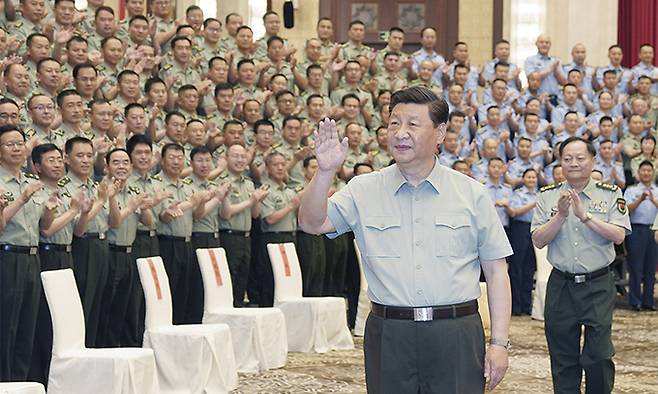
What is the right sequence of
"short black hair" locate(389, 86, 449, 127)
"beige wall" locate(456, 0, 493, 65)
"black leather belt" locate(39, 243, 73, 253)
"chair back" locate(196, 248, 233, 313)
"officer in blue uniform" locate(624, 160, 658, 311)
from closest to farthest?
1. "short black hair" locate(389, 86, 449, 127)
2. "black leather belt" locate(39, 243, 73, 253)
3. "chair back" locate(196, 248, 233, 313)
4. "officer in blue uniform" locate(624, 160, 658, 311)
5. "beige wall" locate(456, 0, 493, 65)

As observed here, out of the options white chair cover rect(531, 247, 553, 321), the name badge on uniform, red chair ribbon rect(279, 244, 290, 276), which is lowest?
white chair cover rect(531, 247, 553, 321)

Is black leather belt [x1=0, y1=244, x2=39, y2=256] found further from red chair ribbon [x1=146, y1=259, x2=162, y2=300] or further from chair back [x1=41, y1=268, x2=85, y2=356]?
red chair ribbon [x1=146, y1=259, x2=162, y2=300]

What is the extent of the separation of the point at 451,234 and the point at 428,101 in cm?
41

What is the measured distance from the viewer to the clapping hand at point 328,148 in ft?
11.7

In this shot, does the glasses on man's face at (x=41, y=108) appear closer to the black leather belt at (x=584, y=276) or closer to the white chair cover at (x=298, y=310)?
the white chair cover at (x=298, y=310)

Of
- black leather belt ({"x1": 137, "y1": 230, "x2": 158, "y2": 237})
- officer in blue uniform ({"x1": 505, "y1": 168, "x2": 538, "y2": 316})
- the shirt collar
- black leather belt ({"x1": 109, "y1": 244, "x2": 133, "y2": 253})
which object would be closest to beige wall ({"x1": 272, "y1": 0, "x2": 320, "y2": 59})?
officer in blue uniform ({"x1": 505, "y1": 168, "x2": 538, "y2": 316})

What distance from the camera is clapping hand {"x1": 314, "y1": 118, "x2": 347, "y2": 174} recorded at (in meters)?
3.55

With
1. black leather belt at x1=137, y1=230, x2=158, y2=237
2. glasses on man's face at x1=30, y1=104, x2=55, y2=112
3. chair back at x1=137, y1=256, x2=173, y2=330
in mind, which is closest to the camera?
chair back at x1=137, y1=256, x2=173, y2=330

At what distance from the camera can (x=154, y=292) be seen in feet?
24.6

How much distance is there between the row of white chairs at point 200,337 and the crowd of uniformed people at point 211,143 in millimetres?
488

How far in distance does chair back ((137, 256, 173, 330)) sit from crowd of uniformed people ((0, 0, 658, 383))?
44 centimetres

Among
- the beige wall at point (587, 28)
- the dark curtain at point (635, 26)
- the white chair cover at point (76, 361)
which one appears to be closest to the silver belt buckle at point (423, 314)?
the white chair cover at point (76, 361)

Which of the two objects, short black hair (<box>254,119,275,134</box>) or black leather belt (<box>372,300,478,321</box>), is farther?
short black hair (<box>254,119,275,134</box>)

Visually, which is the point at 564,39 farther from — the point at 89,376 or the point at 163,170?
the point at 89,376
